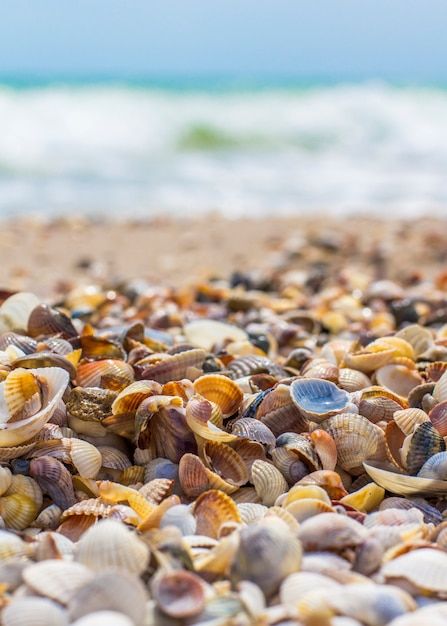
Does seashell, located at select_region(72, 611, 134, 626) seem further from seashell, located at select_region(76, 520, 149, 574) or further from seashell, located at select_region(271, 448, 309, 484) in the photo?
seashell, located at select_region(271, 448, 309, 484)

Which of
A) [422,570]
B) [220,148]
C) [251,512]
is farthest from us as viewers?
[220,148]

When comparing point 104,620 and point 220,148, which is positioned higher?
point 104,620

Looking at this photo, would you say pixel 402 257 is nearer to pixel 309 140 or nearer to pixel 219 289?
pixel 219 289

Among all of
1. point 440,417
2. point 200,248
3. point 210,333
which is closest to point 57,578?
point 440,417

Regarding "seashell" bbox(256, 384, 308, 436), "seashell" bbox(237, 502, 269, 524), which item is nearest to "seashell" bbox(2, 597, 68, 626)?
"seashell" bbox(237, 502, 269, 524)

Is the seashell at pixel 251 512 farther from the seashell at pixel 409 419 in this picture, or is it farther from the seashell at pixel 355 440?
the seashell at pixel 409 419

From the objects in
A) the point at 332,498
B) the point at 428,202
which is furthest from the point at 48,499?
the point at 428,202

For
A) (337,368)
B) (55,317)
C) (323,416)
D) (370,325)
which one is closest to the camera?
(323,416)

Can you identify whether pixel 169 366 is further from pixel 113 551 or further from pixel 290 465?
pixel 113 551
